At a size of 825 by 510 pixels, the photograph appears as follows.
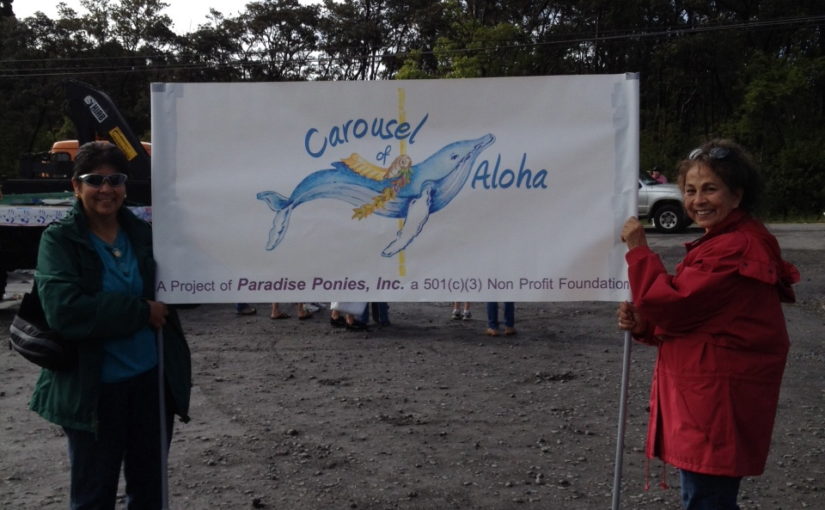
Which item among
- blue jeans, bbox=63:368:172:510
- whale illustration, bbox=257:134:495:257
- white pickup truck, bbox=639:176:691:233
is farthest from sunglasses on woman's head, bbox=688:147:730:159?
white pickup truck, bbox=639:176:691:233

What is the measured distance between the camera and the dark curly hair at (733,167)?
9.45ft

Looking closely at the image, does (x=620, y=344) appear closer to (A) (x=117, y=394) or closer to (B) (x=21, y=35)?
(A) (x=117, y=394)

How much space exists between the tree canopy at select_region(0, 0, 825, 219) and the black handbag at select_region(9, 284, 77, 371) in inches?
1219

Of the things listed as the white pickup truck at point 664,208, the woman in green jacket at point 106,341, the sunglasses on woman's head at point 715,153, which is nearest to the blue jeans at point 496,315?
the woman in green jacket at point 106,341

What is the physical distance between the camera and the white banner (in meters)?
3.44

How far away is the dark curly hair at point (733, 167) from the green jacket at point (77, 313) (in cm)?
212

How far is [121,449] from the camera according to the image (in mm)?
3252

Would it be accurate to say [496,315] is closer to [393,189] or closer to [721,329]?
[393,189]

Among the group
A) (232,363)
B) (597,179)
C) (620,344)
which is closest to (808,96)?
(620,344)

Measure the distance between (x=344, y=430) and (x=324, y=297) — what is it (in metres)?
2.52

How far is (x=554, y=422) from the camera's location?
5.96 metres

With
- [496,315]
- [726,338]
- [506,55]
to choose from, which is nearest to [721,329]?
[726,338]

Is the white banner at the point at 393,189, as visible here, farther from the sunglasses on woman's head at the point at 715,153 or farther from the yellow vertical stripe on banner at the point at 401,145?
the sunglasses on woman's head at the point at 715,153

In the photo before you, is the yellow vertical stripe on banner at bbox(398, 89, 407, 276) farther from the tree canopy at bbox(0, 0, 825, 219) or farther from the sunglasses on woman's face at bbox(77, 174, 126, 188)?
the tree canopy at bbox(0, 0, 825, 219)
